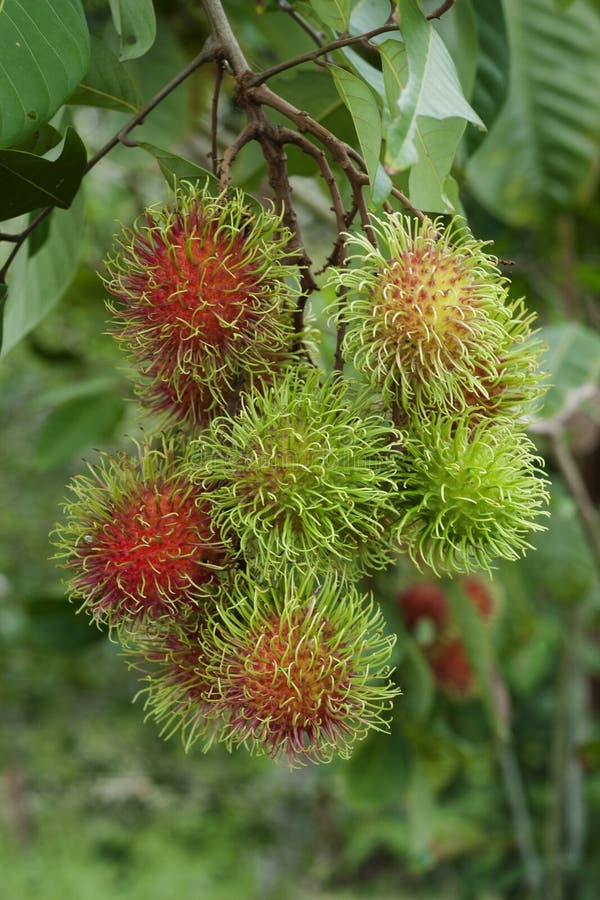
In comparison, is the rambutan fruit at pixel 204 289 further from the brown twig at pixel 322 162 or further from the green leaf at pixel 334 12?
the green leaf at pixel 334 12

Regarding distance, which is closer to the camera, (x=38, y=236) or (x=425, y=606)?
(x=38, y=236)

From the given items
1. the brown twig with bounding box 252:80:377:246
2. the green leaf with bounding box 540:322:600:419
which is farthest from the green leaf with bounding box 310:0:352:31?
the green leaf with bounding box 540:322:600:419

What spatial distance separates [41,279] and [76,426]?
888mm

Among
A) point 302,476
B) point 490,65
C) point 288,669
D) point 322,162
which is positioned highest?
point 490,65

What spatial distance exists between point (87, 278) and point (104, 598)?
5.75 ft

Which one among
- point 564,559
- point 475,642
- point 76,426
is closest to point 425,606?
point 475,642

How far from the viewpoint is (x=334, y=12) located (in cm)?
93

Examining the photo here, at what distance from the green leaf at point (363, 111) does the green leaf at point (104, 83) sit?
315 mm

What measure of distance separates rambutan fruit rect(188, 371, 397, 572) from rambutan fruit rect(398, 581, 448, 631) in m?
→ 1.36

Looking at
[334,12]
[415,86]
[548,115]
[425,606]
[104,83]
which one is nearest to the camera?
[415,86]

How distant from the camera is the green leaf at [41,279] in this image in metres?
1.20

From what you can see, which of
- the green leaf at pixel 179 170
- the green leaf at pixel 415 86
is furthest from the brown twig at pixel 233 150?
the green leaf at pixel 415 86

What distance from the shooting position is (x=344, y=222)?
831 millimetres

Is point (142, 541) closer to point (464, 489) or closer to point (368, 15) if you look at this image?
point (464, 489)
